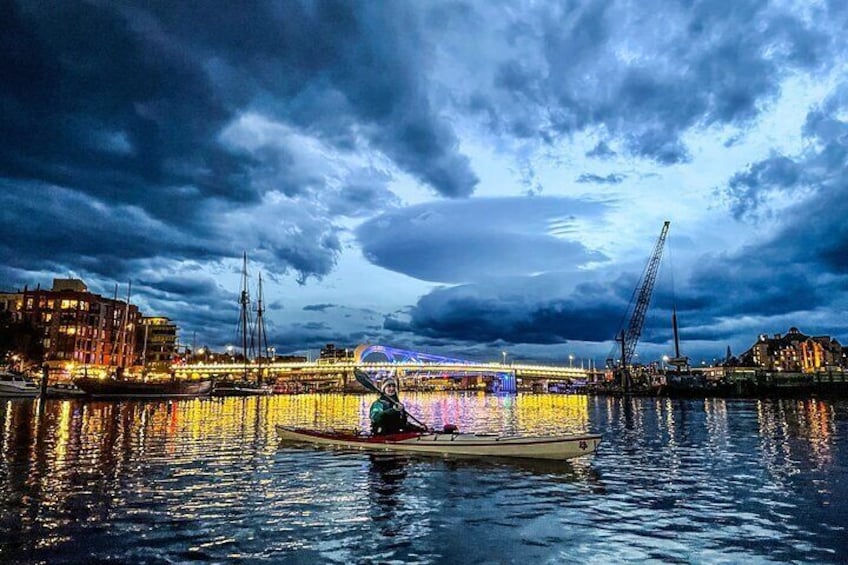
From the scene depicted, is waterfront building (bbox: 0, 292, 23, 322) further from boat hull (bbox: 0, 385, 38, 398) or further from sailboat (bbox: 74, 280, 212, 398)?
boat hull (bbox: 0, 385, 38, 398)

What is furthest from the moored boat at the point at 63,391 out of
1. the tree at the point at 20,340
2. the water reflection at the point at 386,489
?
the water reflection at the point at 386,489

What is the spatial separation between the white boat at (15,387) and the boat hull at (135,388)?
7018 millimetres

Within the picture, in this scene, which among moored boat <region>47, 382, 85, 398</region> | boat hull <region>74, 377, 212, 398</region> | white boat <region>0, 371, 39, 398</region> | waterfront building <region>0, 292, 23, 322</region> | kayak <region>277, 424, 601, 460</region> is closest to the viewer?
kayak <region>277, 424, 601, 460</region>

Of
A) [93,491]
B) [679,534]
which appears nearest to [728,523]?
[679,534]

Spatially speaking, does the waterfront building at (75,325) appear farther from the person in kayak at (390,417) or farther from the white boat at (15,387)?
the person in kayak at (390,417)

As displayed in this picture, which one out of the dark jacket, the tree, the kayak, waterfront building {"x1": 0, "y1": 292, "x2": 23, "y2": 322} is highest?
waterfront building {"x1": 0, "y1": 292, "x2": 23, "y2": 322}

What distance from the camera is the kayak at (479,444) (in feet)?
92.2

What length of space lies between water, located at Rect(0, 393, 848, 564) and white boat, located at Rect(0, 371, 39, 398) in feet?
269

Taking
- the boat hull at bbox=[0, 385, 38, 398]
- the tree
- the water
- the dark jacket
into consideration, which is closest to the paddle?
the dark jacket

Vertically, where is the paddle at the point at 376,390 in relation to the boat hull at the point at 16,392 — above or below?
above

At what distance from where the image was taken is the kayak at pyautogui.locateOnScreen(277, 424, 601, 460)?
28.1 meters

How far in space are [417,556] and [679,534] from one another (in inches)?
292

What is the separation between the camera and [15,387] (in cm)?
10212

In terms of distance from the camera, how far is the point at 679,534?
16.0 metres
